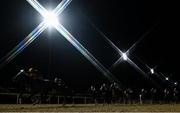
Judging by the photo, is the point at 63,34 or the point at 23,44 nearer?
the point at 23,44

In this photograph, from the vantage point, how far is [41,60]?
168 feet

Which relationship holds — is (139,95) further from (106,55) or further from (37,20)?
(106,55)

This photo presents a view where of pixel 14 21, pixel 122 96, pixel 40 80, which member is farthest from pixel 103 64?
pixel 40 80

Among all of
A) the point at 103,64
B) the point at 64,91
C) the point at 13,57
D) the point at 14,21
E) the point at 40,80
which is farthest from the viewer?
the point at 103,64

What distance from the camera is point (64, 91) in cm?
2877

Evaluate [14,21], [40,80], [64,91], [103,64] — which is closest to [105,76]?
[103,64]

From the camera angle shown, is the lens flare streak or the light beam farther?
the lens flare streak

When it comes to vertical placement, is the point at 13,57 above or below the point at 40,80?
above

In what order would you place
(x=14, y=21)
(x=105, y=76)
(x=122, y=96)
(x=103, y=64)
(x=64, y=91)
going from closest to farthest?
(x=64, y=91), (x=122, y=96), (x=14, y=21), (x=105, y=76), (x=103, y=64)

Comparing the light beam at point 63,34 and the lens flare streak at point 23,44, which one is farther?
the lens flare streak at point 23,44

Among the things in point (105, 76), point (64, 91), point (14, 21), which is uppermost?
point (14, 21)

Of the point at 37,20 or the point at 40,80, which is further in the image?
the point at 37,20

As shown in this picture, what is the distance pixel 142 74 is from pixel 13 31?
44.4 m

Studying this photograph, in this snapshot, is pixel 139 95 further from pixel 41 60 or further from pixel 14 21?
pixel 14 21
